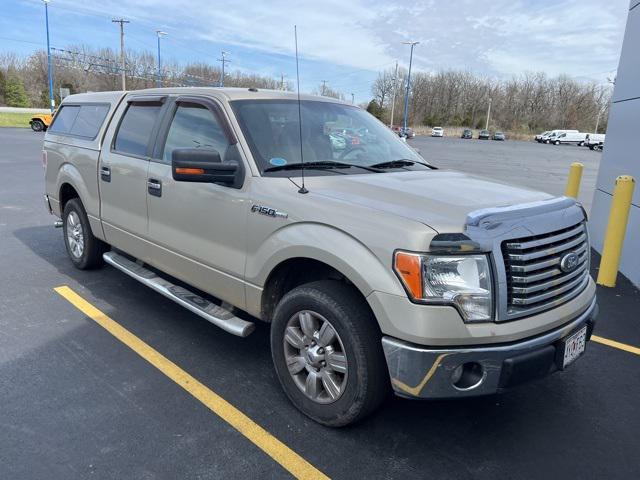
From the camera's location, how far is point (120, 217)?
4.50 m

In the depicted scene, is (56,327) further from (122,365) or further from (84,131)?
(84,131)

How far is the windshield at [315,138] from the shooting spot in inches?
132

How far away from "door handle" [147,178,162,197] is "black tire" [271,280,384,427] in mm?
1584

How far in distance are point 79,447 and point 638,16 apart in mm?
8193

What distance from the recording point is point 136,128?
174 inches

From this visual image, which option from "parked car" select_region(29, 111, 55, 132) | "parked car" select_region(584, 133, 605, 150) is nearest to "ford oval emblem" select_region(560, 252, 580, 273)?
"parked car" select_region(29, 111, 55, 132)

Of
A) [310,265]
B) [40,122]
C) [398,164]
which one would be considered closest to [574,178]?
[398,164]

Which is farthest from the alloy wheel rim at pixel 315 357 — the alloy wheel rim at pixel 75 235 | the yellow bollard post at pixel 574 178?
the yellow bollard post at pixel 574 178

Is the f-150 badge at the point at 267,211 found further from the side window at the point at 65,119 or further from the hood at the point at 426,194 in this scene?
the side window at the point at 65,119

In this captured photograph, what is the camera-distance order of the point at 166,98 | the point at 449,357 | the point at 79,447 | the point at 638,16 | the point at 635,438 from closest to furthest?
the point at 449,357, the point at 79,447, the point at 635,438, the point at 166,98, the point at 638,16

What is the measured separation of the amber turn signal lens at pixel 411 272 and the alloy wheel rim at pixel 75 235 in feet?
13.6

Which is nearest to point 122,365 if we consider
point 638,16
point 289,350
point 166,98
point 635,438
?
point 289,350

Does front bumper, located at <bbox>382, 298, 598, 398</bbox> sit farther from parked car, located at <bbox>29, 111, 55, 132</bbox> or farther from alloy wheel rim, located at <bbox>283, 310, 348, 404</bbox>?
parked car, located at <bbox>29, 111, 55, 132</bbox>

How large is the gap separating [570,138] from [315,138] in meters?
74.6
